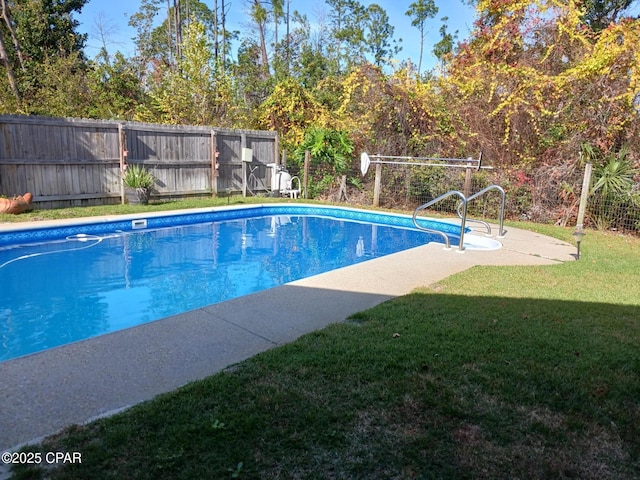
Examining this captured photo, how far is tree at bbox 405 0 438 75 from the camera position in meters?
29.3

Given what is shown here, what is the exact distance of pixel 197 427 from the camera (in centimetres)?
217

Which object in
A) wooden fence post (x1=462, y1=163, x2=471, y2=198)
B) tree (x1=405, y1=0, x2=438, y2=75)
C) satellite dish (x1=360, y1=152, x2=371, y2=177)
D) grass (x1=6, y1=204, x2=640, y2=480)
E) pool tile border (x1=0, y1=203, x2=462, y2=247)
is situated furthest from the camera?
tree (x1=405, y1=0, x2=438, y2=75)

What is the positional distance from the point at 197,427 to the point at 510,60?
12.3 metres

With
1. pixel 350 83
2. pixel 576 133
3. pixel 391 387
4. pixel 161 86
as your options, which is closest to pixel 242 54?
pixel 161 86

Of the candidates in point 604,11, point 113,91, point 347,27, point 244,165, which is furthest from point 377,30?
point 244,165

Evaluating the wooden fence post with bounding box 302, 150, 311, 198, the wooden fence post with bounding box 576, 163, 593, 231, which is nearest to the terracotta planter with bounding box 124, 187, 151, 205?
the wooden fence post with bounding box 302, 150, 311, 198

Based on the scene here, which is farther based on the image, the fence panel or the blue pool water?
the fence panel

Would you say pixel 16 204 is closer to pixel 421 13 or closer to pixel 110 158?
pixel 110 158

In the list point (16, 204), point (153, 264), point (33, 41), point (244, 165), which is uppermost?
point (33, 41)

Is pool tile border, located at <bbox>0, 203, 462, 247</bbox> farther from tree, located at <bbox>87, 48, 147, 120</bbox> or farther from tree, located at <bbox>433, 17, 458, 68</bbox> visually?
tree, located at <bbox>433, 17, 458, 68</bbox>

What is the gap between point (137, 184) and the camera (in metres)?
10.5

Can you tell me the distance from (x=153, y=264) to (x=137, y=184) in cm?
425

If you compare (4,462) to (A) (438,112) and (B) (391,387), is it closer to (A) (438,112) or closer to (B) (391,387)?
(B) (391,387)

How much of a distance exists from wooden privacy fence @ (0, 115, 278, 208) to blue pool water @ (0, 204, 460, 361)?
1919 mm
